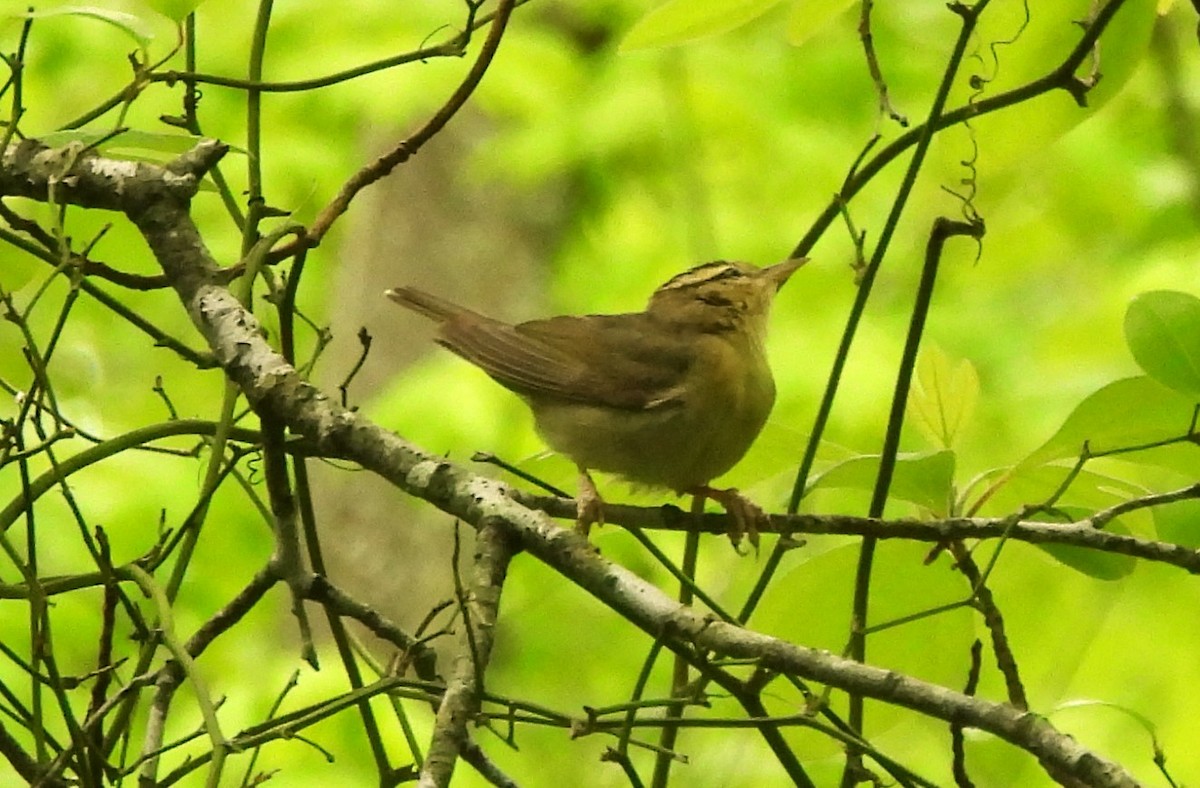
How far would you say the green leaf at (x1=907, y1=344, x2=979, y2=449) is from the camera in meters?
1.44

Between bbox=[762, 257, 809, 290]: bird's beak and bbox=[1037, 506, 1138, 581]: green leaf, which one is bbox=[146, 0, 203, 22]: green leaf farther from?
bbox=[762, 257, 809, 290]: bird's beak

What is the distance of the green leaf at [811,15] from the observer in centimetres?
130

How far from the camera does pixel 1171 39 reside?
337 cm

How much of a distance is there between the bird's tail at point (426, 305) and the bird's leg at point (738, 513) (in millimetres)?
457

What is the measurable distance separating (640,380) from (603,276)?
13.7 ft

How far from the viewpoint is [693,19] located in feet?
3.96

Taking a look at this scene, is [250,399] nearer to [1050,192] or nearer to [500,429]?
[500,429]

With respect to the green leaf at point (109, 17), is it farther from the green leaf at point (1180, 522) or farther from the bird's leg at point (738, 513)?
the green leaf at point (1180, 522)

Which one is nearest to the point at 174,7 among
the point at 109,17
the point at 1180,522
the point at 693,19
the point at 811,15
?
the point at 109,17

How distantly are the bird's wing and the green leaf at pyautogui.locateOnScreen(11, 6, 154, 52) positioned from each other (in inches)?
Result: 38.3

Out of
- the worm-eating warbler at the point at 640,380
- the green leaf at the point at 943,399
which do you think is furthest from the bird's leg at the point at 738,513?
the green leaf at the point at 943,399

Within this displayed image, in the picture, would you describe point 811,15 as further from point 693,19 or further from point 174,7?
point 174,7

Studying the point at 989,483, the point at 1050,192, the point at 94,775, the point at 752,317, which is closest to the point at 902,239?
the point at 1050,192

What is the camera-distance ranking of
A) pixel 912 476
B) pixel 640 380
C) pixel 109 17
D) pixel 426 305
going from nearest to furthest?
pixel 109 17
pixel 912 476
pixel 426 305
pixel 640 380
